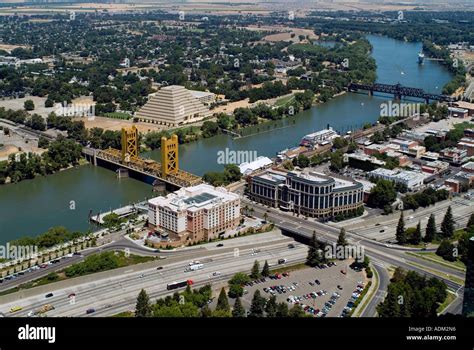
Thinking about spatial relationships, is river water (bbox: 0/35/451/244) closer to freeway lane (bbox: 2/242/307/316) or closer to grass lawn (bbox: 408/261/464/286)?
freeway lane (bbox: 2/242/307/316)

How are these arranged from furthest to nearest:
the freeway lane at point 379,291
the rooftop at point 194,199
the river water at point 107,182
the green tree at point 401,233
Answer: the river water at point 107,182 → the rooftop at point 194,199 → the green tree at point 401,233 → the freeway lane at point 379,291

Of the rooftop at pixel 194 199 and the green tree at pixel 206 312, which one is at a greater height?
the rooftop at pixel 194 199

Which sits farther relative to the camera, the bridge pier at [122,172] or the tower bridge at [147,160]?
the bridge pier at [122,172]

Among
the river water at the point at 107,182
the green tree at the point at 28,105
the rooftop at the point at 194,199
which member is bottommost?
the river water at the point at 107,182

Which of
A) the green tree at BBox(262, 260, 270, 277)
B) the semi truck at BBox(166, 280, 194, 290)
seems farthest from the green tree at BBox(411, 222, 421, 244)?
the semi truck at BBox(166, 280, 194, 290)

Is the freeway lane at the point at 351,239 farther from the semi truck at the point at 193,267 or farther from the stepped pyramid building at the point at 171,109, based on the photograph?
the stepped pyramid building at the point at 171,109

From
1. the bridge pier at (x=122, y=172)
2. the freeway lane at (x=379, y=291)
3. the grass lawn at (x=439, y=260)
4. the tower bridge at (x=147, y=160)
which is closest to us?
the freeway lane at (x=379, y=291)

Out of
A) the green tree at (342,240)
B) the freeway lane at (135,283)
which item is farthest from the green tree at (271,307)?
the green tree at (342,240)
